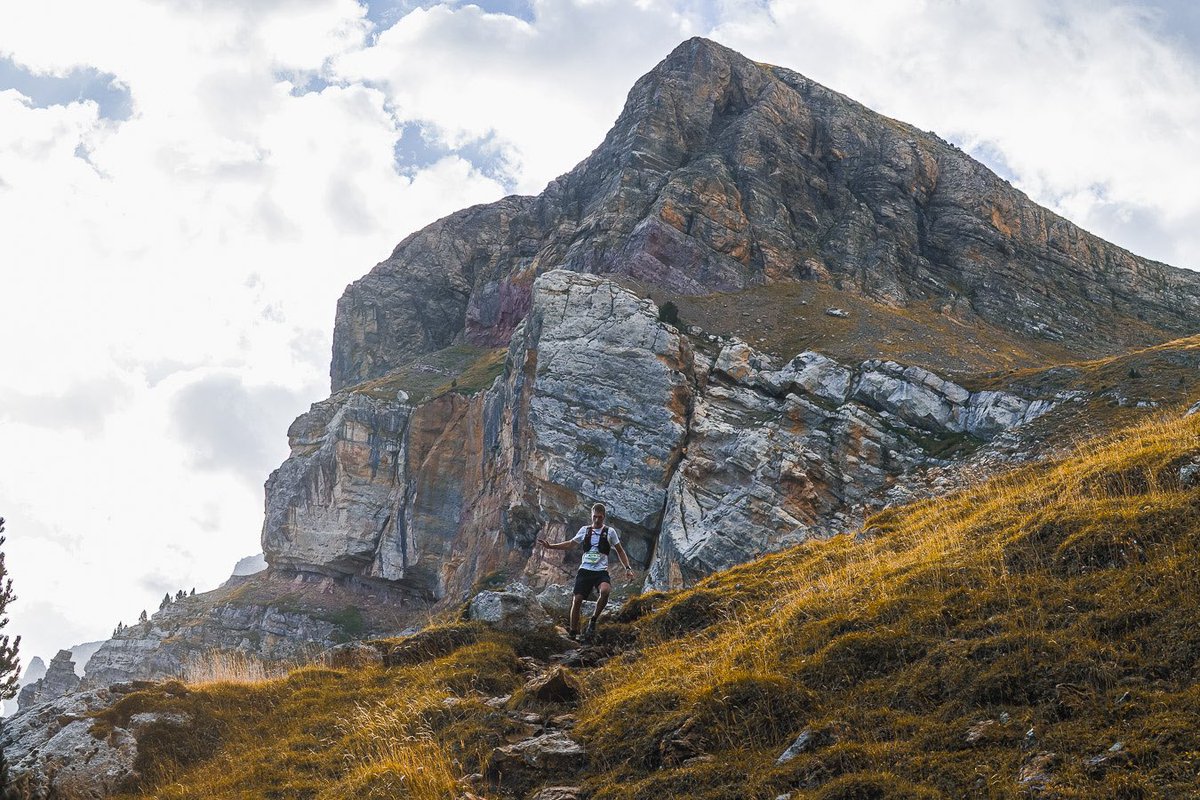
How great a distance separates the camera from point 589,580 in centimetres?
1517

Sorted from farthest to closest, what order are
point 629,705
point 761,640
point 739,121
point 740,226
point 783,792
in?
point 739,121 → point 740,226 → point 761,640 → point 629,705 → point 783,792

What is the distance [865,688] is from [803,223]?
6914 cm

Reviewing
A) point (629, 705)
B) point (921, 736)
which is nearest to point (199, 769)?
point (629, 705)

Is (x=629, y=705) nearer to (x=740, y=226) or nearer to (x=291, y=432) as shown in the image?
(x=740, y=226)

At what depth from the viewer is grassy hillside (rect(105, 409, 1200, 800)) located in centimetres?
679

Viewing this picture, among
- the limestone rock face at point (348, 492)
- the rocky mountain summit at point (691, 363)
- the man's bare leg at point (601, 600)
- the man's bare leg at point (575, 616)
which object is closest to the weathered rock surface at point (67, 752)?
the man's bare leg at point (575, 616)

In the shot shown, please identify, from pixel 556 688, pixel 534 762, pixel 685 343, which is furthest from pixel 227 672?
pixel 685 343

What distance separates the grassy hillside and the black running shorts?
42.7 inches

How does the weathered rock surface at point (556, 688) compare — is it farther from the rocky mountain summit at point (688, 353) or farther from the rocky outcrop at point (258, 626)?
the rocky outcrop at point (258, 626)

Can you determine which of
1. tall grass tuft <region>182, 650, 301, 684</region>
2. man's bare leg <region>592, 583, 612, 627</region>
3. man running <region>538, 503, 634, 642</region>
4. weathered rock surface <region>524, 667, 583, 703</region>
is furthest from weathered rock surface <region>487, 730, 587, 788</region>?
tall grass tuft <region>182, 650, 301, 684</region>

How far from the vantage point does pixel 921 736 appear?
7320mm

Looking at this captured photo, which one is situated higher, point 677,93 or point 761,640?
point 677,93

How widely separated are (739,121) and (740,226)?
17.4 m

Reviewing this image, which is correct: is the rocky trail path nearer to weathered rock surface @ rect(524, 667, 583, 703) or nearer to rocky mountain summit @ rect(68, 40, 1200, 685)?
weathered rock surface @ rect(524, 667, 583, 703)
